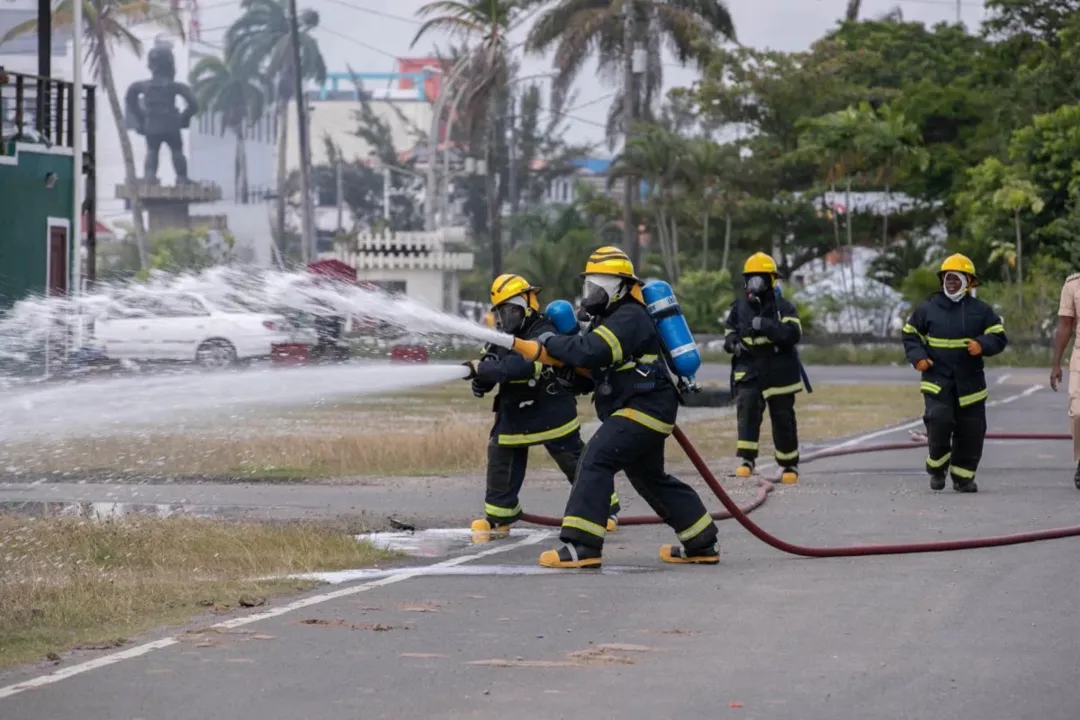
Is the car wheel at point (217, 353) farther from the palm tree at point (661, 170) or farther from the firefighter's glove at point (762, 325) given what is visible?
the firefighter's glove at point (762, 325)

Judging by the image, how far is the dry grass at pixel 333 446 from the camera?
18391mm

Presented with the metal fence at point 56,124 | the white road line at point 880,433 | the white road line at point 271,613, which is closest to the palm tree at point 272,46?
the metal fence at point 56,124

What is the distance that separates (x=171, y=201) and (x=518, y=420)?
9327cm

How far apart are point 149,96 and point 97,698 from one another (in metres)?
108

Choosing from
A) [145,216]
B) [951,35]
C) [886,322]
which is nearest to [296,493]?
[886,322]

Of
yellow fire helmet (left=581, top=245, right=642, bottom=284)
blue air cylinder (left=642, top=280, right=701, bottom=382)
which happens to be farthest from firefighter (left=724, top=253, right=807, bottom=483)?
yellow fire helmet (left=581, top=245, right=642, bottom=284)

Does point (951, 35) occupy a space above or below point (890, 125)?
above

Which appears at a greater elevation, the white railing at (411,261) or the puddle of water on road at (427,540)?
the white railing at (411,261)

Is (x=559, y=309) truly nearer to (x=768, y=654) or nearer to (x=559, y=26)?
(x=768, y=654)

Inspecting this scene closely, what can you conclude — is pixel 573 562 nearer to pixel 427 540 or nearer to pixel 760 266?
pixel 427 540

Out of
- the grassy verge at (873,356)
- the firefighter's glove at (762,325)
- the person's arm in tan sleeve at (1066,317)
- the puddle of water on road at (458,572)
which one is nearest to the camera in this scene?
the puddle of water on road at (458,572)

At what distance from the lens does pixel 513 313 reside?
40.3 ft

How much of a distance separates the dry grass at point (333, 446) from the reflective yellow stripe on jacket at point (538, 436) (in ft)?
17.6

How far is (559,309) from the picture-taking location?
12.5 meters
